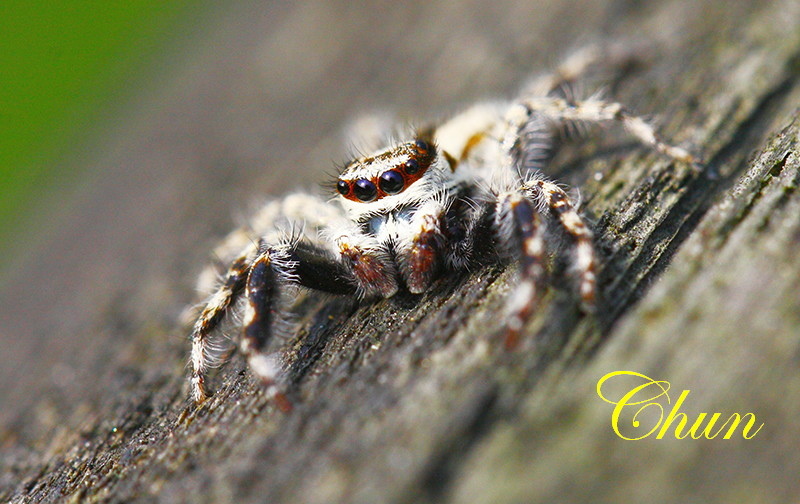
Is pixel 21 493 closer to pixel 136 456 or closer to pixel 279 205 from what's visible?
pixel 136 456

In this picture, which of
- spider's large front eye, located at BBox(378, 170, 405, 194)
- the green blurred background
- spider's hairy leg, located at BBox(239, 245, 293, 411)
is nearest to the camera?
spider's hairy leg, located at BBox(239, 245, 293, 411)

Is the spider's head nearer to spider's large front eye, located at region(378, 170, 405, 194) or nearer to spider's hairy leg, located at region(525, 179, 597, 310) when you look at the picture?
spider's large front eye, located at region(378, 170, 405, 194)

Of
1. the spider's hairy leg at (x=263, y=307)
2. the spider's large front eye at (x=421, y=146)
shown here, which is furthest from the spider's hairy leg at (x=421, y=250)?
the spider's hairy leg at (x=263, y=307)

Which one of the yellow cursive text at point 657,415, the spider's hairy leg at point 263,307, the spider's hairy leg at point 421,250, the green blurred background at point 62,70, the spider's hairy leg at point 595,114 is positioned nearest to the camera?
the yellow cursive text at point 657,415

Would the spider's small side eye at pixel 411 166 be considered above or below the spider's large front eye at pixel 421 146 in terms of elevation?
below

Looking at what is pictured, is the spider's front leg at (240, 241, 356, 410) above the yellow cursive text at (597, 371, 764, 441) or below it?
above

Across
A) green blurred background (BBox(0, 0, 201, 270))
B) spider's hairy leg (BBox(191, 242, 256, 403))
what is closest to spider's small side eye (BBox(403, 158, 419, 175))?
spider's hairy leg (BBox(191, 242, 256, 403))

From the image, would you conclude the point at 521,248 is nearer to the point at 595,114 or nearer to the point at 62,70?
the point at 595,114

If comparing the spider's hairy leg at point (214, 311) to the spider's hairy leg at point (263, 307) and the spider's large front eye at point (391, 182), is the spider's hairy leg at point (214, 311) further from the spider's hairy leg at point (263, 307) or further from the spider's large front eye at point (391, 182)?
the spider's large front eye at point (391, 182)
